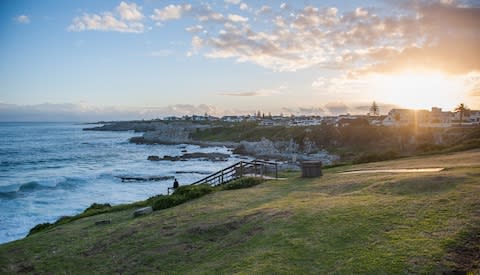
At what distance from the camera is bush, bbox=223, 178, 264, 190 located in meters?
17.4

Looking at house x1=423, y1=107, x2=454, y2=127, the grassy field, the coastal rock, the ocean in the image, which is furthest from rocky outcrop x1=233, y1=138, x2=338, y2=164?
the grassy field

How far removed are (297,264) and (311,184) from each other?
9.00m

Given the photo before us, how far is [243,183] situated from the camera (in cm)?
1783

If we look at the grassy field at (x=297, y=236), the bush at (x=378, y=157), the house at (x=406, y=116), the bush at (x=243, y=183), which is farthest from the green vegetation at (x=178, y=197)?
the house at (x=406, y=116)

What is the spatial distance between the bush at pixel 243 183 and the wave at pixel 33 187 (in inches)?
1054

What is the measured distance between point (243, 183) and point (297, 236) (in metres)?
9.72

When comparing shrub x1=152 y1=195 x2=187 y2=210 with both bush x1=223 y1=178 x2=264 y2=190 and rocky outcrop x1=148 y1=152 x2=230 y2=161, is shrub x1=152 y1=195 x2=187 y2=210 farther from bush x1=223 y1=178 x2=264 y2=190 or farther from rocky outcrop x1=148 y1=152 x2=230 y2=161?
rocky outcrop x1=148 y1=152 x2=230 y2=161

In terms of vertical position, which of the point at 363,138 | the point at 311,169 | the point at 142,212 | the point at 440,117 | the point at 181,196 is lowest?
the point at 142,212

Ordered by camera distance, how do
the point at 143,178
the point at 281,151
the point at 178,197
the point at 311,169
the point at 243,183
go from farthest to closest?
the point at 281,151 → the point at 143,178 → the point at 311,169 → the point at 243,183 → the point at 178,197

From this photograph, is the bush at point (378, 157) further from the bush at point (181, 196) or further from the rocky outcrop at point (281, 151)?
the rocky outcrop at point (281, 151)

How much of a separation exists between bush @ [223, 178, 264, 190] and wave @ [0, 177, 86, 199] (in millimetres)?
26777

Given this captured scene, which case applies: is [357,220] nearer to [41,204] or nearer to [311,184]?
[311,184]

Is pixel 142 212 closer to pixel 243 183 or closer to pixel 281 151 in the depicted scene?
pixel 243 183

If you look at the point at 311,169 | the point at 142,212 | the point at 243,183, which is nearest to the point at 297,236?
the point at 142,212
